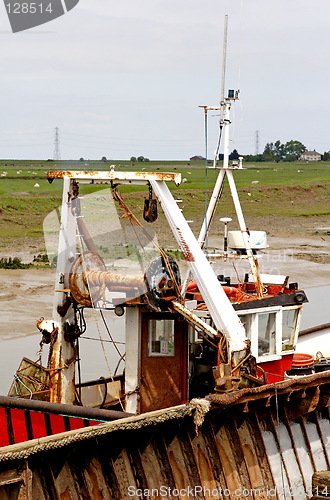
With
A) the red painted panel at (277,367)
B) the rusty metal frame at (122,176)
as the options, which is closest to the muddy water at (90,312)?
the red painted panel at (277,367)

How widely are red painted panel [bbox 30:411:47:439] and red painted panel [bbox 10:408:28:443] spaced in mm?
141

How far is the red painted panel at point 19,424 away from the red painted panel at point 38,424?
141mm

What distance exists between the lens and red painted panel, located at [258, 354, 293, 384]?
1112 cm

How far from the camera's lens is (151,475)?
28.0 feet

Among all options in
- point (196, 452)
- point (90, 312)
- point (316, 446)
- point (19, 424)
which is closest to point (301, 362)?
point (316, 446)

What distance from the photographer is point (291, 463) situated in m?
10.4

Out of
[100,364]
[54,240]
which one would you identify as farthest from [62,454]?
[100,364]

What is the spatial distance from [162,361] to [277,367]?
2.62 meters

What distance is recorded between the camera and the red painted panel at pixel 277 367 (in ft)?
36.5

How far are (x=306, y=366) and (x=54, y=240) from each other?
5371mm

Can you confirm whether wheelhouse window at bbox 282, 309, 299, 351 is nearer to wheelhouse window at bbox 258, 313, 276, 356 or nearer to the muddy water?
wheelhouse window at bbox 258, 313, 276, 356

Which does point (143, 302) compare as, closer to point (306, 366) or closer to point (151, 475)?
point (151, 475)

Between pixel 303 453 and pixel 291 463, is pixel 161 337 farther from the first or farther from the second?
pixel 303 453

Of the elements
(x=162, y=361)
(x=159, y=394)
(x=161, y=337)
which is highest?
(x=161, y=337)
